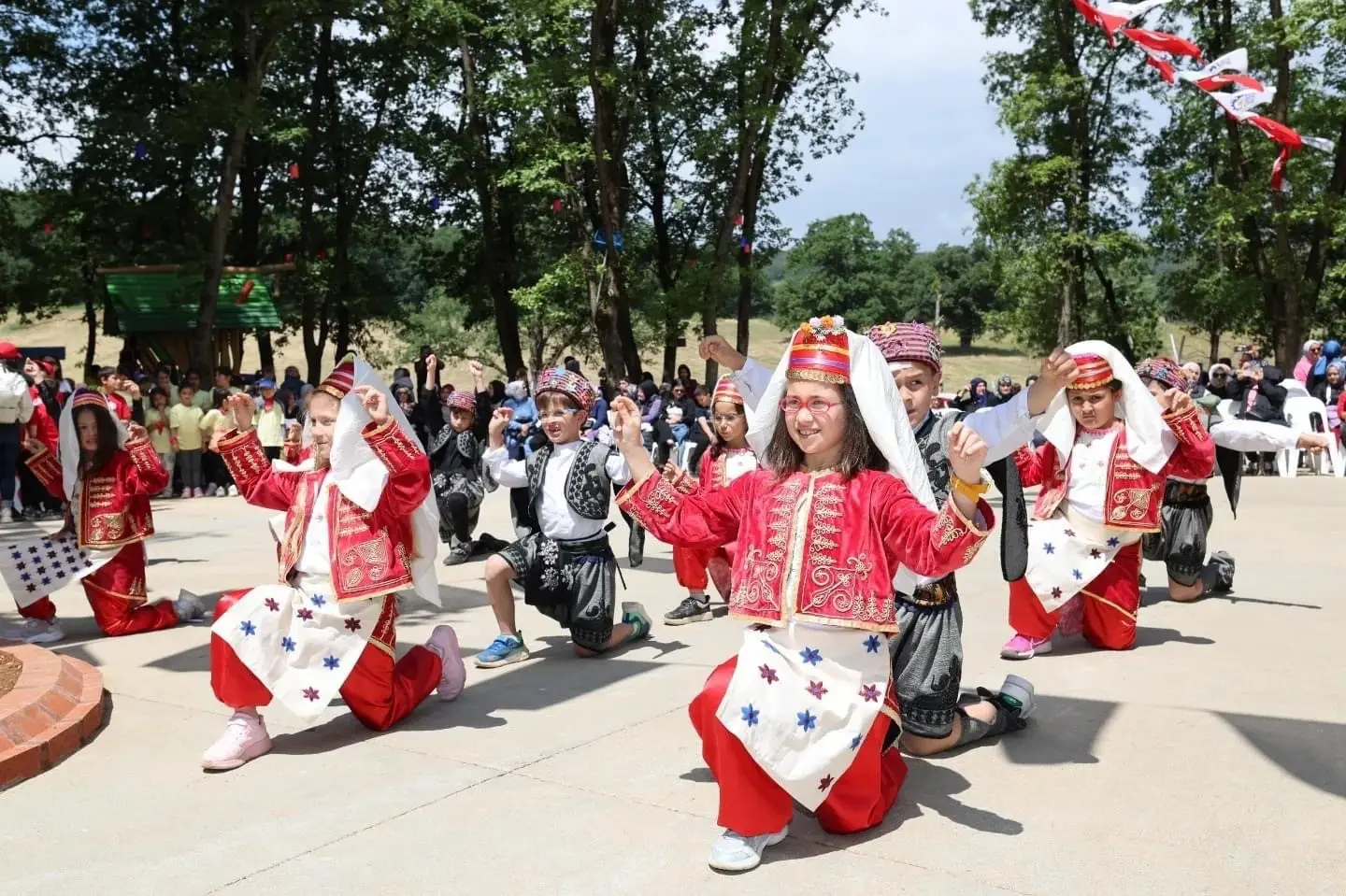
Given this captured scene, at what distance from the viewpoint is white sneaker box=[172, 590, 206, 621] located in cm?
737

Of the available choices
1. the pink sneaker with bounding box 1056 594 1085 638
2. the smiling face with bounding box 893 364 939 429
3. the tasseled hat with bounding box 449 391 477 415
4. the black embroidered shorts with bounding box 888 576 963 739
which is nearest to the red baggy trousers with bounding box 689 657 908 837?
the black embroidered shorts with bounding box 888 576 963 739

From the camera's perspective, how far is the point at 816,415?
3.70 metres

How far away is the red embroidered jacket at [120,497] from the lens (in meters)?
6.99

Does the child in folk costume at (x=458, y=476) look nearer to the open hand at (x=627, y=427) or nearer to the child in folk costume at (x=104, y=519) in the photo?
the child in folk costume at (x=104, y=519)

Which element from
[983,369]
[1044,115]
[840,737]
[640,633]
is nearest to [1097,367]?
[640,633]

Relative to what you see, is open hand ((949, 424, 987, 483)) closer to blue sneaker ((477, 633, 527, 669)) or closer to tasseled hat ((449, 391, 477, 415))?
blue sneaker ((477, 633, 527, 669))

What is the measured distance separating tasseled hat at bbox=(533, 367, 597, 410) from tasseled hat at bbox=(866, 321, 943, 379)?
6.36 feet

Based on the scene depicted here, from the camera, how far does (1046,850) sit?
3545 millimetres

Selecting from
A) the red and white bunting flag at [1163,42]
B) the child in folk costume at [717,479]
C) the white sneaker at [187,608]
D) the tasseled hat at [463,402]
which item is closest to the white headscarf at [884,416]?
the child in folk costume at [717,479]

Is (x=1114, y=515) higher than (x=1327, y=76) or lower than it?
lower

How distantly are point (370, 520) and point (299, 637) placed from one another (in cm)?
52

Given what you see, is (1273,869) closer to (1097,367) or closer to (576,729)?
(576,729)

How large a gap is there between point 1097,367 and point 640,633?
2694 mm

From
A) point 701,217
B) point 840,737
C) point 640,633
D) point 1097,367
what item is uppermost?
point 701,217
